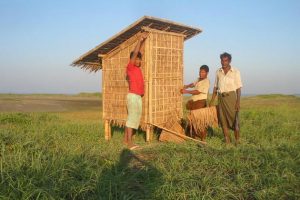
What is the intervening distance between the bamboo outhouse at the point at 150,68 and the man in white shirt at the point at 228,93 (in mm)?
1345

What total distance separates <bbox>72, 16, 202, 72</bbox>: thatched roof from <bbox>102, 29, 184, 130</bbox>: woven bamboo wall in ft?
0.52

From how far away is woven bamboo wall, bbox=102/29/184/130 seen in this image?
696 cm

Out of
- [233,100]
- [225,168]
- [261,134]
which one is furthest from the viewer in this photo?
Answer: [261,134]

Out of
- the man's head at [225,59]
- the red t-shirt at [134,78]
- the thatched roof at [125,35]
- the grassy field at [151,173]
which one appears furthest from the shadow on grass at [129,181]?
the thatched roof at [125,35]

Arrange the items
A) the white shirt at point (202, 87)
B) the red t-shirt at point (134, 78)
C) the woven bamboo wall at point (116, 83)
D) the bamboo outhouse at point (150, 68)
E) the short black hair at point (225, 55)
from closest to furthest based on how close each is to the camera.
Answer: the red t-shirt at point (134, 78) → the short black hair at point (225, 55) → the white shirt at point (202, 87) → the bamboo outhouse at point (150, 68) → the woven bamboo wall at point (116, 83)

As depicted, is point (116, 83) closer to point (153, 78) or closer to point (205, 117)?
point (153, 78)

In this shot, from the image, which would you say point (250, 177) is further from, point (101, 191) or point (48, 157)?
point (48, 157)

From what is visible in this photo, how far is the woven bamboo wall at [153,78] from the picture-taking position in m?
6.96

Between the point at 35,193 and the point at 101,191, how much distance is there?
2.23ft

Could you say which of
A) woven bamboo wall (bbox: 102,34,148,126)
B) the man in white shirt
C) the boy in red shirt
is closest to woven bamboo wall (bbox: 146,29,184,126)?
woven bamboo wall (bbox: 102,34,148,126)

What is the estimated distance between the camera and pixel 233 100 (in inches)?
253

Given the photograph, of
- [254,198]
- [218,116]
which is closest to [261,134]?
[218,116]

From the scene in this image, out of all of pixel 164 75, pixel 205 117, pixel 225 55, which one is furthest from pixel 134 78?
pixel 225 55

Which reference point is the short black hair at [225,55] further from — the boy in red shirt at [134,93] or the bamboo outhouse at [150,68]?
the boy in red shirt at [134,93]
